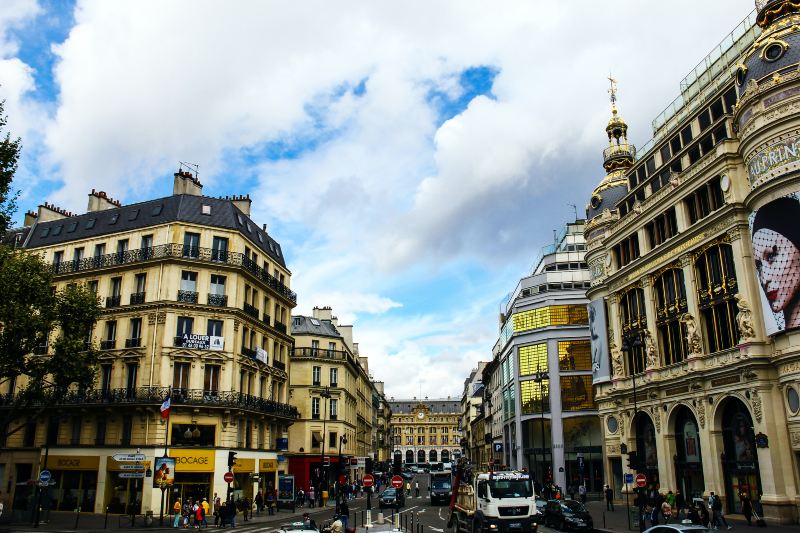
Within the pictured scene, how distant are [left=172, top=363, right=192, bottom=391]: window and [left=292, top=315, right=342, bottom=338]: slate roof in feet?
94.6

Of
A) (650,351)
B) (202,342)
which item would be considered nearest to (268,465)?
(202,342)

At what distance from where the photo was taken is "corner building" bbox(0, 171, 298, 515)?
38.8 metres

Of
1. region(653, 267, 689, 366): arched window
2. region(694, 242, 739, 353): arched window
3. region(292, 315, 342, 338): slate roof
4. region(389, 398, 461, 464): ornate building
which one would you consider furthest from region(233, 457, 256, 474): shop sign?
region(389, 398, 461, 464): ornate building

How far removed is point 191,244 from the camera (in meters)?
42.5

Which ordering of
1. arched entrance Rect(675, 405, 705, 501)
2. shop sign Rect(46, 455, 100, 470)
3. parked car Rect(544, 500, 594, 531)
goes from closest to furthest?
1. parked car Rect(544, 500, 594, 531)
2. arched entrance Rect(675, 405, 705, 501)
3. shop sign Rect(46, 455, 100, 470)

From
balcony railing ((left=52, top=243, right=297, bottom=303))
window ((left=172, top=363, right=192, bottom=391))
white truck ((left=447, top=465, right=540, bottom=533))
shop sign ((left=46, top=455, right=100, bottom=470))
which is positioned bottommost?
white truck ((left=447, top=465, right=540, bottom=533))

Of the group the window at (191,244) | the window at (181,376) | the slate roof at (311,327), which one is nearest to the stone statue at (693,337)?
the window at (181,376)

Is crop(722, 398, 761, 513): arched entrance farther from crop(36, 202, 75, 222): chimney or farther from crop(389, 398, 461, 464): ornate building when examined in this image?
crop(389, 398, 461, 464): ornate building

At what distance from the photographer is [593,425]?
2355 inches

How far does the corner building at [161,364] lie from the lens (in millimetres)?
38781

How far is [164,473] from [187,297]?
13.1 metres

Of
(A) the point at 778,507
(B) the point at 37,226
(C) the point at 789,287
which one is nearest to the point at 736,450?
(A) the point at 778,507

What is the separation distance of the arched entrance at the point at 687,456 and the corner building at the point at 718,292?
0.08m

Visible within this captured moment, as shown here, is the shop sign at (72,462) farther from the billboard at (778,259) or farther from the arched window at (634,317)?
the billboard at (778,259)
